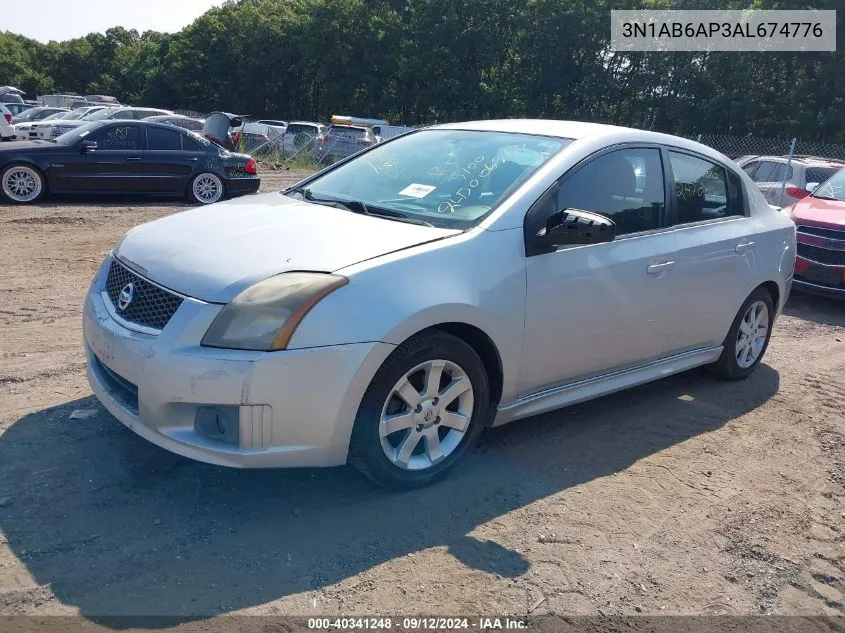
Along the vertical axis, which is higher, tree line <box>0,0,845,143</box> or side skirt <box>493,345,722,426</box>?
tree line <box>0,0,845,143</box>

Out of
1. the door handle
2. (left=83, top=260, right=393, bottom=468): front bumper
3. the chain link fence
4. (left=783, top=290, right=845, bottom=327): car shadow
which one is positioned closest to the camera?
(left=83, top=260, right=393, bottom=468): front bumper

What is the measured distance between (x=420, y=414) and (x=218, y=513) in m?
0.99

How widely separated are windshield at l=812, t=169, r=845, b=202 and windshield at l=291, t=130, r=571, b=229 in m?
6.62

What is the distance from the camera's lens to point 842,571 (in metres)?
3.52

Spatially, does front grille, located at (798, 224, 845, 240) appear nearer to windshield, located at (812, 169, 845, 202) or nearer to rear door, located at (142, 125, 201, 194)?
windshield, located at (812, 169, 845, 202)

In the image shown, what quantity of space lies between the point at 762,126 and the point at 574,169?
119 ft

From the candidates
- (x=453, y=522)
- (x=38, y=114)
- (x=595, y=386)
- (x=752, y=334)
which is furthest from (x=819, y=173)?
(x=38, y=114)

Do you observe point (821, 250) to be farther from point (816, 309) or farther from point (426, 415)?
point (426, 415)

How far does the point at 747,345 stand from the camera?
5867 millimetres

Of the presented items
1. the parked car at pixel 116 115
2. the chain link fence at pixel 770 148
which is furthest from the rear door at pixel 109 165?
the chain link fence at pixel 770 148

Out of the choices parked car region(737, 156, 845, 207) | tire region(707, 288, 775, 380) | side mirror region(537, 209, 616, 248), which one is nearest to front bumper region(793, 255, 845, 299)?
tire region(707, 288, 775, 380)

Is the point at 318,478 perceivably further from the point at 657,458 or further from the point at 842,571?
the point at 842,571

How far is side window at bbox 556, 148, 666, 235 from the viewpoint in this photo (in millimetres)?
4398

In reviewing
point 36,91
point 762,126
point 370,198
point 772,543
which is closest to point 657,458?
point 772,543
